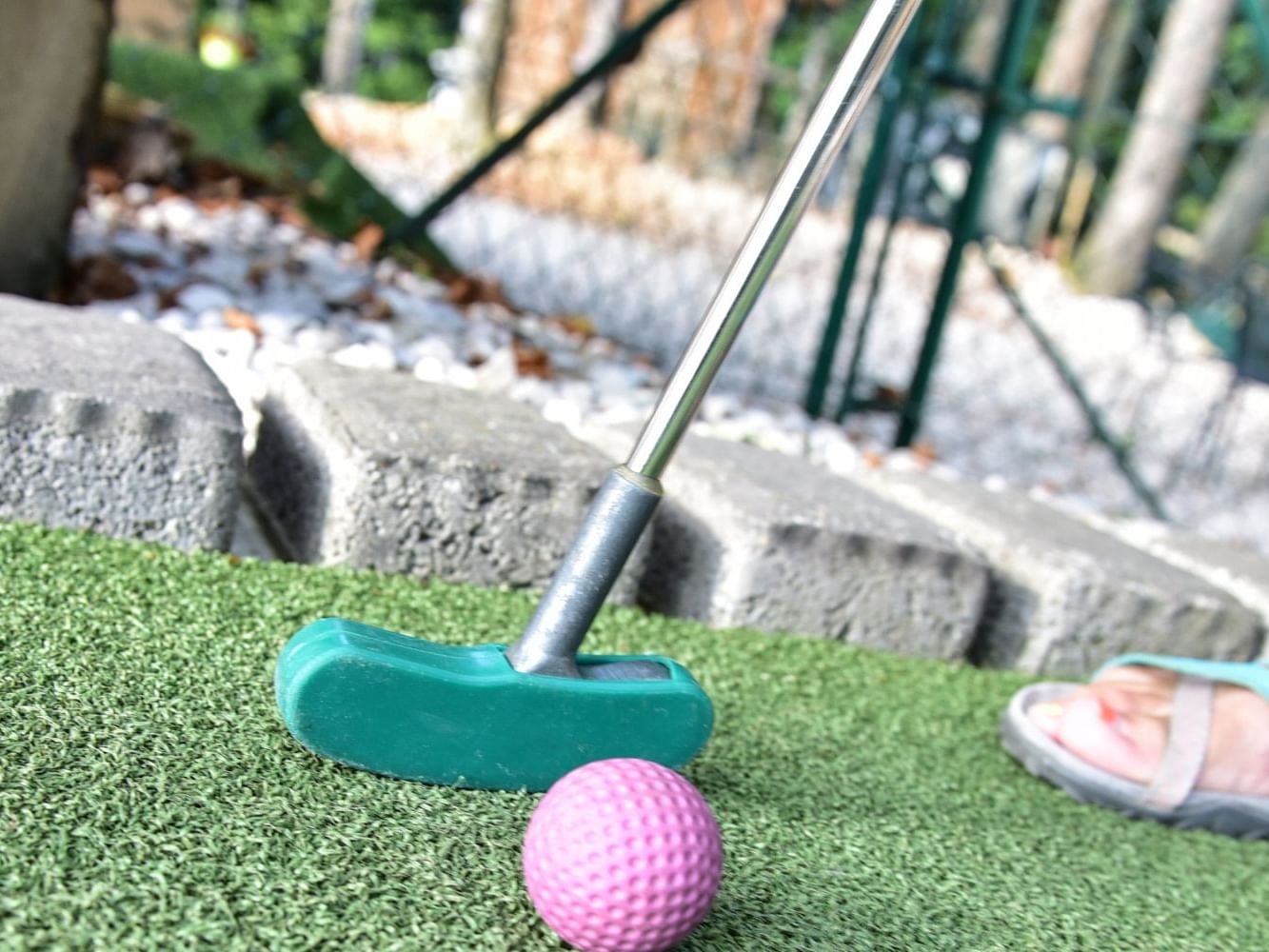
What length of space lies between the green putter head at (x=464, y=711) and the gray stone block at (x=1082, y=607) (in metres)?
0.87

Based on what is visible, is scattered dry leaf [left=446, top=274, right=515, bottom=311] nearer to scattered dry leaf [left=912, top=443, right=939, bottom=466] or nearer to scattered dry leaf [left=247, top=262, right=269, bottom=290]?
scattered dry leaf [left=247, top=262, right=269, bottom=290]

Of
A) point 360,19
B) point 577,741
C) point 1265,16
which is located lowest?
point 577,741

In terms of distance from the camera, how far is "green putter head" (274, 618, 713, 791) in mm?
1002

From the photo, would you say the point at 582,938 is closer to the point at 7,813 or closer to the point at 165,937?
the point at 165,937

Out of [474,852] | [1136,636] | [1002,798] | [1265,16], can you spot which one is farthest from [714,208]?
[474,852]

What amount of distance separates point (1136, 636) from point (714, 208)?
124 inches

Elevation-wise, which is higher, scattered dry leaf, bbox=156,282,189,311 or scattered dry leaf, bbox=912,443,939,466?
scattered dry leaf, bbox=156,282,189,311

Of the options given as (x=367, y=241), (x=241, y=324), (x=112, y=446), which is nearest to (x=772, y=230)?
(x=112, y=446)

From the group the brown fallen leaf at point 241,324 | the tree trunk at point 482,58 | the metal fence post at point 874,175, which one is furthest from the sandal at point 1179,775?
the tree trunk at point 482,58

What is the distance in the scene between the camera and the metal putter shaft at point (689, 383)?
3.43ft

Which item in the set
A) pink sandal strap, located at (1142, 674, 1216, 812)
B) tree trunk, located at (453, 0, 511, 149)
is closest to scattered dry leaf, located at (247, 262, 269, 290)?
tree trunk, located at (453, 0, 511, 149)

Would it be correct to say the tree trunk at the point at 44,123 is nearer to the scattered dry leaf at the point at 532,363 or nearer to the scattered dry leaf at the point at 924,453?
the scattered dry leaf at the point at 532,363

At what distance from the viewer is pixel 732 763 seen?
1.25 m

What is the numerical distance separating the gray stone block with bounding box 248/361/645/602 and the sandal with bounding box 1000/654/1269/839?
1.70 ft
